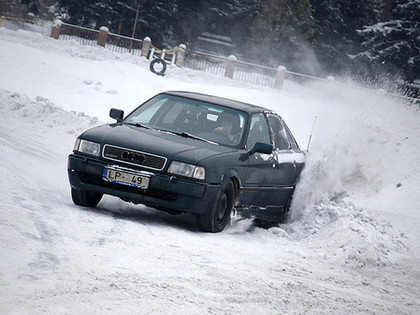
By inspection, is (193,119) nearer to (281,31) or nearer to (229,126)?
(229,126)

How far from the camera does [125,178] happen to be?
6836mm

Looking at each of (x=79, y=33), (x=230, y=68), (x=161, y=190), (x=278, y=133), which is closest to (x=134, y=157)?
(x=161, y=190)

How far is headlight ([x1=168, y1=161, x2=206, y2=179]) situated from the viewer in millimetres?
6758

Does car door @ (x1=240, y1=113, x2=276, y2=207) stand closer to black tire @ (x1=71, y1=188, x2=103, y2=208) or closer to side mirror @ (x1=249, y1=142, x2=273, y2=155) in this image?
side mirror @ (x1=249, y1=142, x2=273, y2=155)

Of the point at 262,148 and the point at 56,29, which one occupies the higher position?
the point at 262,148

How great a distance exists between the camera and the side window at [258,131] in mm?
7992

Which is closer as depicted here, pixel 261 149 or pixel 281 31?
pixel 261 149

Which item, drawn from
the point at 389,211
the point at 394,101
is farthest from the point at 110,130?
the point at 394,101

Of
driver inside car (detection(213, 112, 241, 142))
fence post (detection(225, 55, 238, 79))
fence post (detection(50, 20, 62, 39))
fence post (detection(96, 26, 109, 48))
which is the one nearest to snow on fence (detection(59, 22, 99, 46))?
fence post (detection(50, 20, 62, 39))

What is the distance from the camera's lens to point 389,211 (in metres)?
13.3

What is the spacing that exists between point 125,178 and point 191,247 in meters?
1.11

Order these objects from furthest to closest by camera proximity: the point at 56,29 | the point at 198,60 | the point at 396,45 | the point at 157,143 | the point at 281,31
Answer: the point at 281,31 → the point at 396,45 → the point at 56,29 → the point at 198,60 → the point at 157,143

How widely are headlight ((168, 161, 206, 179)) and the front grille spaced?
0.35 feet

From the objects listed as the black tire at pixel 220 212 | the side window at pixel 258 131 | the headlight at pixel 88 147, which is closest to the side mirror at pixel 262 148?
the side window at pixel 258 131
